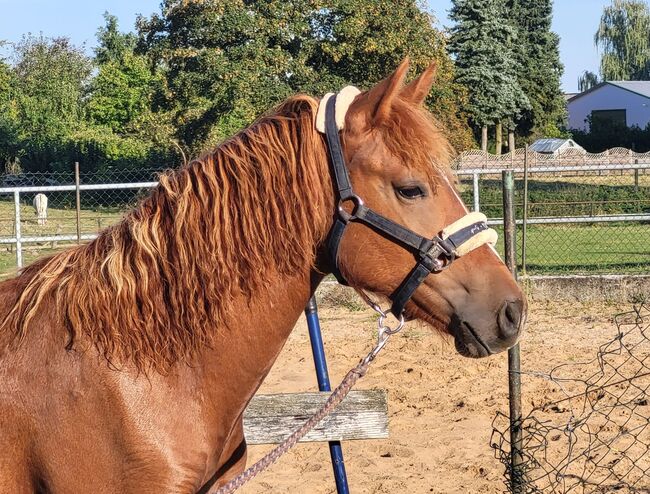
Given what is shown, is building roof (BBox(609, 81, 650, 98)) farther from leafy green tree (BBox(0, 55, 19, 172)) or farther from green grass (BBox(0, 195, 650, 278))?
green grass (BBox(0, 195, 650, 278))

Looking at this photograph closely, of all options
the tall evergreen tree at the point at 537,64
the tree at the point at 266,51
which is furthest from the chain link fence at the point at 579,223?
the tall evergreen tree at the point at 537,64

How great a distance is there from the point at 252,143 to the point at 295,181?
18 cm

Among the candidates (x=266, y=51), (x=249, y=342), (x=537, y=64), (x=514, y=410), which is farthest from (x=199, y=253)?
(x=537, y=64)

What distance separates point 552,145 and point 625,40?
91.7ft

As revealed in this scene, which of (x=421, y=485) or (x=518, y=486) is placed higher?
(x=518, y=486)

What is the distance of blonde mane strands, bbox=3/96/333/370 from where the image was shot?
229cm

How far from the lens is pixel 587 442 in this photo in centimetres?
547

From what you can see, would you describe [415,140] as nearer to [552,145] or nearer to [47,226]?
[47,226]

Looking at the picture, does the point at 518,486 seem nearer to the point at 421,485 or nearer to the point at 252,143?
the point at 421,485

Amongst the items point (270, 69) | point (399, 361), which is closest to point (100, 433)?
point (399, 361)

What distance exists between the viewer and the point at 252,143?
2389mm

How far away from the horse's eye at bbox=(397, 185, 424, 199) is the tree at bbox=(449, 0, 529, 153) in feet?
142

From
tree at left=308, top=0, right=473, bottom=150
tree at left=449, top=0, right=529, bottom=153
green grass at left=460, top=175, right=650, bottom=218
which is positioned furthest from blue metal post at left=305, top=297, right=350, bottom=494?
tree at left=449, top=0, right=529, bottom=153

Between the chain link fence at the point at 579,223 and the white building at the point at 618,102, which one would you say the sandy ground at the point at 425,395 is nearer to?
the chain link fence at the point at 579,223
